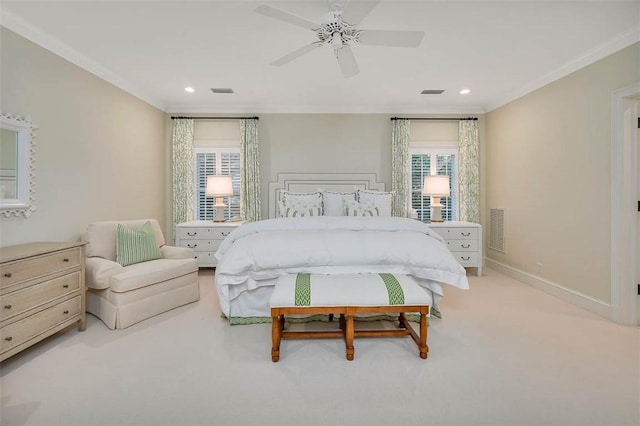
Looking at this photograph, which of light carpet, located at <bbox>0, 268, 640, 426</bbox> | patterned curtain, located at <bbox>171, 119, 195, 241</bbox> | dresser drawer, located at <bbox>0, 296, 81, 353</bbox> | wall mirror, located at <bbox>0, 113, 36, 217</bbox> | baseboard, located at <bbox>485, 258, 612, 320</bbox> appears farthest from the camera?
patterned curtain, located at <bbox>171, 119, 195, 241</bbox>

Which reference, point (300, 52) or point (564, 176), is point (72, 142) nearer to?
point (300, 52)

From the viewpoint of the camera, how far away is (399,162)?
5027 mm

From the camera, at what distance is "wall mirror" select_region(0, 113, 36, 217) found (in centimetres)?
249

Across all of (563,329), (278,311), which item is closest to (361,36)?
(278,311)

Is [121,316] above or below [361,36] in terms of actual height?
below

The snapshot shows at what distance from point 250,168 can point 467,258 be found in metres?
3.72

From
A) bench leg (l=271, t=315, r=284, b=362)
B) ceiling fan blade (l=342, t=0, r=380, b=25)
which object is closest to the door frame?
ceiling fan blade (l=342, t=0, r=380, b=25)

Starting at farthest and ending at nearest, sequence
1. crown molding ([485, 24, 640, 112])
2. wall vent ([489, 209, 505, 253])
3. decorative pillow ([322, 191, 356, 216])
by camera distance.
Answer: wall vent ([489, 209, 505, 253])
decorative pillow ([322, 191, 356, 216])
crown molding ([485, 24, 640, 112])

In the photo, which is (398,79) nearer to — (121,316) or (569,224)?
(569,224)

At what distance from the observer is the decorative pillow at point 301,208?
13.9 ft

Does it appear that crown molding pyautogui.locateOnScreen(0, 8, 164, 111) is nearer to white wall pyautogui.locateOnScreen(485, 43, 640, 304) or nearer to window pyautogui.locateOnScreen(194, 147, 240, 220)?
window pyautogui.locateOnScreen(194, 147, 240, 220)

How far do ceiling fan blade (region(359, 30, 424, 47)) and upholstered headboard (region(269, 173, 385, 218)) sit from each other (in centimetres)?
275

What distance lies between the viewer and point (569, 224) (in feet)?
11.1

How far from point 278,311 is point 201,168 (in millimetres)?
3822
